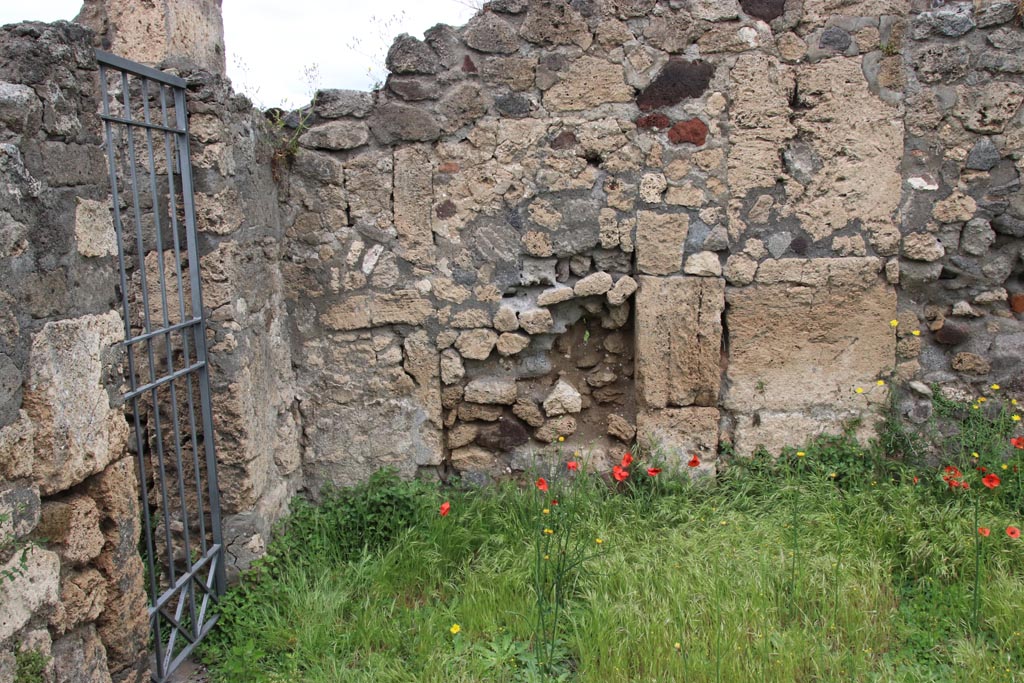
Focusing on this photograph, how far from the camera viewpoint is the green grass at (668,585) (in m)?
2.78

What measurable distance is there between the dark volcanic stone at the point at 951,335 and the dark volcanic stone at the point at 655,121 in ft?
5.81

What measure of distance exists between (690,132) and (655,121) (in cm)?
18

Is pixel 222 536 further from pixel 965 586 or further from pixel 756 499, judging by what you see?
pixel 965 586

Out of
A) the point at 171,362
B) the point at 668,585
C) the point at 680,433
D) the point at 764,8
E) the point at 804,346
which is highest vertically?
the point at 764,8

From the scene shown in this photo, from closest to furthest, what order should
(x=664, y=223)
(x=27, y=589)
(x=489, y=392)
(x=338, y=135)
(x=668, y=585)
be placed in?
(x=27, y=589), (x=668, y=585), (x=338, y=135), (x=664, y=223), (x=489, y=392)

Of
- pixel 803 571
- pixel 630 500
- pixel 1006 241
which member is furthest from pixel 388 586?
pixel 1006 241

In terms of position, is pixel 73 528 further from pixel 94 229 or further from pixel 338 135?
pixel 338 135

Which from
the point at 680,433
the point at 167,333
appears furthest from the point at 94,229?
the point at 680,433

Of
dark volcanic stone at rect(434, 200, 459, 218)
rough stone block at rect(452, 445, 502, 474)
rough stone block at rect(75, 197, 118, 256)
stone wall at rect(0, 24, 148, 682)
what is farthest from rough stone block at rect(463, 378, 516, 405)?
rough stone block at rect(75, 197, 118, 256)

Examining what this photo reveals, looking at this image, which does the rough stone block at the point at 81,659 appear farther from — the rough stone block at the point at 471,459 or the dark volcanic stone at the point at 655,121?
the dark volcanic stone at the point at 655,121

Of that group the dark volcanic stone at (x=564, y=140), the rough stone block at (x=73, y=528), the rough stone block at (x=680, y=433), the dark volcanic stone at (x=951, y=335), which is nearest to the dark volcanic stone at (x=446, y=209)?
the dark volcanic stone at (x=564, y=140)

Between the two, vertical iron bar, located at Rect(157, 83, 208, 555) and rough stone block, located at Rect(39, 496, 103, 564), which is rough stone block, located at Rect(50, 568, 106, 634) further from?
vertical iron bar, located at Rect(157, 83, 208, 555)

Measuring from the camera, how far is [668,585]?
Answer: 123 inches

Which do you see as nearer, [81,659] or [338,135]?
[81,659]
